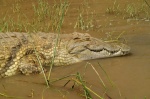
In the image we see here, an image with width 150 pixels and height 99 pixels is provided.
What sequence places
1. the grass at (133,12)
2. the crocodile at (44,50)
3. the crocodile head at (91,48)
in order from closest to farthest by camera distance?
1. the crocodile at (44,50)
2. the crocodile head at (91,48)
3. the grass at (133,12)

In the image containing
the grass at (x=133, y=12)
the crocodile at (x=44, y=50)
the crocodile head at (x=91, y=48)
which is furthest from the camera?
the grass at (x=133, y=12)

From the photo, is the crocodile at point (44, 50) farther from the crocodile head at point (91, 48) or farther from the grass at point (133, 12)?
the grass at point (133, 12)

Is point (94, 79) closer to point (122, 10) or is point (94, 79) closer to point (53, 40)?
point (53, 40)

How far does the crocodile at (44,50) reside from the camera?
13.8 ft

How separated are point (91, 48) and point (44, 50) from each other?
30.1 inches

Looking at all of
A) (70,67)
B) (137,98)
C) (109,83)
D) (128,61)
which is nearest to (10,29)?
(70,67)

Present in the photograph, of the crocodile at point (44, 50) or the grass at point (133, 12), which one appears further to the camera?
the grass at point (133, 12)

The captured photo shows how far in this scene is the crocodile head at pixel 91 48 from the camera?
474cm

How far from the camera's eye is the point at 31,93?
3344mm

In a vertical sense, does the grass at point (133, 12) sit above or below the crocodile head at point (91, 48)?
above

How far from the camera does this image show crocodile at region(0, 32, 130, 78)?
421cm

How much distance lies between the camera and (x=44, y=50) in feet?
15.0

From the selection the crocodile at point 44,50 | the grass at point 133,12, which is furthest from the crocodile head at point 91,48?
the grass at point 133,12

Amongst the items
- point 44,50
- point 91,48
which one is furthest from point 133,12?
point 44,50
